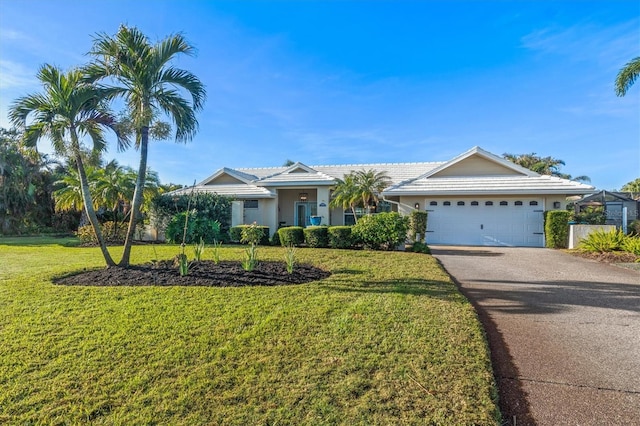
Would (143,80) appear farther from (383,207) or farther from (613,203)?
(613,203)

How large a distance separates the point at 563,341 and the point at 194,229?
14076mm

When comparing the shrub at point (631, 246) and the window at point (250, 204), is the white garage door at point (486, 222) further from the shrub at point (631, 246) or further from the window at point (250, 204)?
the window at point (250, 204)

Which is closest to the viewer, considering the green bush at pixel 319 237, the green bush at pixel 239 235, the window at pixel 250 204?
the green bush at pixel 319 237

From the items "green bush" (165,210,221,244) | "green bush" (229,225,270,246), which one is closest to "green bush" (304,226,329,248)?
"green bush" (229,225,270,246)

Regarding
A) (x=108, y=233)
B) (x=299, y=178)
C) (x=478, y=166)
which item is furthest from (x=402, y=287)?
(x=108, y=233)

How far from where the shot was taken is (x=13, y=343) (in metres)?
4.21

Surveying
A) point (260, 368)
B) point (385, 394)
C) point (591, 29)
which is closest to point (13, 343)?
point (260, 368)

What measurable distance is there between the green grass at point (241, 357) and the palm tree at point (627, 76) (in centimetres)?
1358

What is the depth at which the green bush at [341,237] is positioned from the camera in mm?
12617

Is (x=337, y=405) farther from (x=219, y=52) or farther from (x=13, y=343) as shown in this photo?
(x=219, y=52)

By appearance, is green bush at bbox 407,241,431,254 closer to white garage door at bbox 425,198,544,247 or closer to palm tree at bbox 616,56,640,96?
white garage door at bbox 425,198,544,247

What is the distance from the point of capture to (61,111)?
329 inches

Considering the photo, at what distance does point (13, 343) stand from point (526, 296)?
8.70 metres

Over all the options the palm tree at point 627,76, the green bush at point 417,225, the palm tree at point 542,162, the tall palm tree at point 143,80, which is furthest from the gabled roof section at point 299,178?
the palm tree at point 542,162
